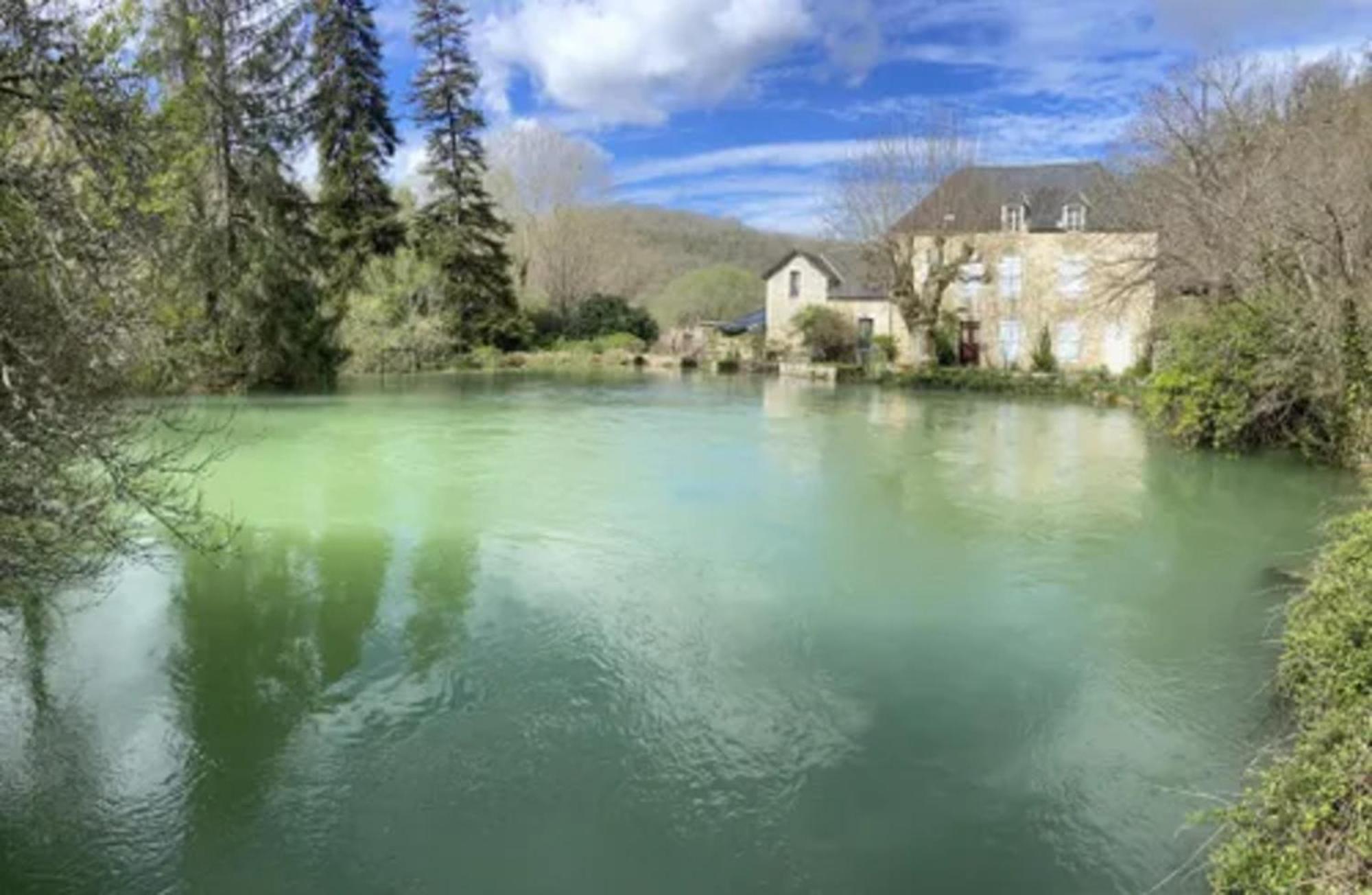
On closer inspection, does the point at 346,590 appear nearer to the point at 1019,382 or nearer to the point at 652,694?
the point at 652,694

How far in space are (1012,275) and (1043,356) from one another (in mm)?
2556

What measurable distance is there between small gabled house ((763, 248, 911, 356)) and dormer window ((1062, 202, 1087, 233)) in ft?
17.2

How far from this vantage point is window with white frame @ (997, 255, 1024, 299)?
28188mm

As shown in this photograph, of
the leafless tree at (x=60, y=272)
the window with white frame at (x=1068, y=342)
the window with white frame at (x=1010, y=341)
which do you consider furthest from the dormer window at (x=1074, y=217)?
the leafless tree at (x=60, y=272)

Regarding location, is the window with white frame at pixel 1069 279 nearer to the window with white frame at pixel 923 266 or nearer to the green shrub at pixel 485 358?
the window with white frame at pixel 923 266

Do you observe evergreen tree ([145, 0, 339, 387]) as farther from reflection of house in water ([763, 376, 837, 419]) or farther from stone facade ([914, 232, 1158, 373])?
stone facade ([914, 232, 1158, 373])

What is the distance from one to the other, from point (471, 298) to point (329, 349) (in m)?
8.96

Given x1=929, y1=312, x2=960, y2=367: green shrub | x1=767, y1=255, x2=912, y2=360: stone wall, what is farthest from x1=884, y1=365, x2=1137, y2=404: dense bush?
x1=767, y1=255, x2=912, y2=360: stone wall

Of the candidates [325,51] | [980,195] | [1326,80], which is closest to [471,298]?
[325,51]

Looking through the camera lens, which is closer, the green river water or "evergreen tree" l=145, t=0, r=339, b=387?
the green river water

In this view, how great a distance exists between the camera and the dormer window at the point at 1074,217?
1072 inches

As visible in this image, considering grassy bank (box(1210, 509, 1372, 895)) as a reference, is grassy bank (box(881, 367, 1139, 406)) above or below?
above

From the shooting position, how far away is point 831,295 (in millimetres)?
32156

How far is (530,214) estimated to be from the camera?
41594mm
